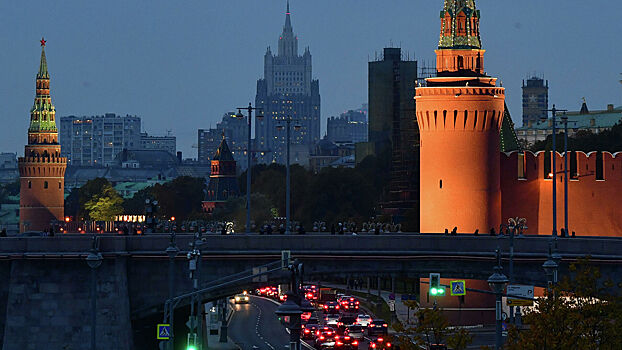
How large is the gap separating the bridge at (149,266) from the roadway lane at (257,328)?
21881 mm

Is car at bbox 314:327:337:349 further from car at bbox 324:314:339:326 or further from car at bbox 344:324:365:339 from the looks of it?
car at bbox 324:314:339:326

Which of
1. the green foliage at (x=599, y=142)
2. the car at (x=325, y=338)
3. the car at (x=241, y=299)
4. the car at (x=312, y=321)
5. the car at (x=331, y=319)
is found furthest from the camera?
the green foliage at (x=599, y=142)

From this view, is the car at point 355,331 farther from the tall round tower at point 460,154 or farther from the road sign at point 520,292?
the tall round tower at point 460,154

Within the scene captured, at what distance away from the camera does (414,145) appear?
155250mm

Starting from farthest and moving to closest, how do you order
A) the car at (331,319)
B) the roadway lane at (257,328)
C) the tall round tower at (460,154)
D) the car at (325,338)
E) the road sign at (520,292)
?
the tall round tower at (460,154) < the car at (331,319) < the roadway lane at (257,328) < the car at (325,338) < the road sign at (520,292)

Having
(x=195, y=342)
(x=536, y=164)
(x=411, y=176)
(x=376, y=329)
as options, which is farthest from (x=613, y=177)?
(x=195, y=342)

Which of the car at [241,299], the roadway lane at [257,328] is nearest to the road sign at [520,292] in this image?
the roadway lane at [257,328]

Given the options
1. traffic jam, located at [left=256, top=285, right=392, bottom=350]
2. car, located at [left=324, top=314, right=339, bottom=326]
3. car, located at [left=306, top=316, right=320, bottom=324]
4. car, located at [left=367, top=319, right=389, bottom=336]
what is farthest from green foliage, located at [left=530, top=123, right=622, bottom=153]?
car, located at [left=367, top=319, right=389, bottom=336]

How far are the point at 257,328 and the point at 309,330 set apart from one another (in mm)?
15097

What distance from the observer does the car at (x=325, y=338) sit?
4102 inches

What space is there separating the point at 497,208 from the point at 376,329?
21.8 m

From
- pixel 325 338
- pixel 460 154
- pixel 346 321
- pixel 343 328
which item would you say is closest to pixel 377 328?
pixel 343 328

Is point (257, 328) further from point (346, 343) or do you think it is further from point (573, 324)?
point (573, 324)

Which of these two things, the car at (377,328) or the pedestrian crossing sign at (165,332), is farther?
the car at (377,328)
